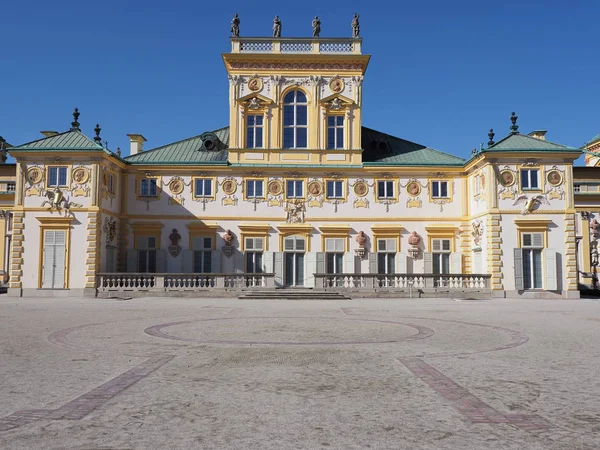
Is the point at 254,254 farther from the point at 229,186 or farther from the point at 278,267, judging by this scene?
the point at 229,186

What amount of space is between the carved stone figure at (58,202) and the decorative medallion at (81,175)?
1156 mm

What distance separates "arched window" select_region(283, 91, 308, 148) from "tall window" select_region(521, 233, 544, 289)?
49.0ft

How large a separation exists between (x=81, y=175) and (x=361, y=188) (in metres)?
17.0

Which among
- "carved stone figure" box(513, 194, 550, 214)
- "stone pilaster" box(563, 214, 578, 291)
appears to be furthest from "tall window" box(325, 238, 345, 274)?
"stone pilaster" box(563, 214, 578, 291)

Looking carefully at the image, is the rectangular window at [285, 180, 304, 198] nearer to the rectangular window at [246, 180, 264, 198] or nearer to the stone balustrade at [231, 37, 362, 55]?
the rectangular window at [246, 180, 264, 198]

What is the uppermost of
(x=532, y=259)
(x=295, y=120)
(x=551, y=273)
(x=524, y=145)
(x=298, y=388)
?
(x=295, y=120)

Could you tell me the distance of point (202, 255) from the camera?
3569 cm

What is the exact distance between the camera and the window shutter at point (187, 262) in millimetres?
35312

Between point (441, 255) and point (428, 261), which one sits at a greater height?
point (441, 255)

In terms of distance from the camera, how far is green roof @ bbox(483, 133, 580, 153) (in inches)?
1294

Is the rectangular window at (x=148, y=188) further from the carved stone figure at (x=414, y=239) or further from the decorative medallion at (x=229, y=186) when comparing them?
the carved stone figure at (x=414, y=239)

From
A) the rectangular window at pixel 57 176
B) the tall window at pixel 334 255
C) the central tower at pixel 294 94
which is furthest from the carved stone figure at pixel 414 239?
the rectangular window at pixel 57 176

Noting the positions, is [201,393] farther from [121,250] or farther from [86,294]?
[121,250]

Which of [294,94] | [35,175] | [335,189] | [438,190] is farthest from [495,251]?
[35,175]
